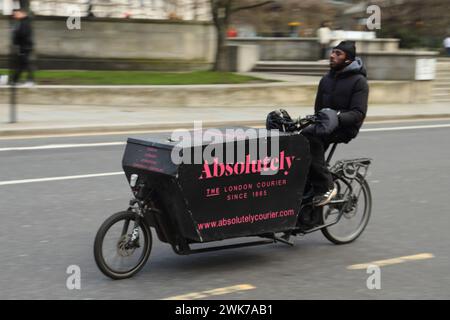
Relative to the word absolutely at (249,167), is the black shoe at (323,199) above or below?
A: below

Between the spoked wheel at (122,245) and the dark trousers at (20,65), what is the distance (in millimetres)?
10634

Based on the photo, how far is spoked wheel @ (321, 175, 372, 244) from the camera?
692cm

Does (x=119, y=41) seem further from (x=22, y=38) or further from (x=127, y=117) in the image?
(x=127, y=117)

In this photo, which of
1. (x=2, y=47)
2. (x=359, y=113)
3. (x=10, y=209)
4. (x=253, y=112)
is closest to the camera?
(x=359, y=113)

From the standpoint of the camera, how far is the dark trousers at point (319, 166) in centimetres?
637

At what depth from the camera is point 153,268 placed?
19.8 ft

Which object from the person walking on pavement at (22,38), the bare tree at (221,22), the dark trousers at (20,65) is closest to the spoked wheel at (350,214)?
the dark trousers at (20,65)

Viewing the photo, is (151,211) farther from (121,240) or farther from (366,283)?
(366,283)

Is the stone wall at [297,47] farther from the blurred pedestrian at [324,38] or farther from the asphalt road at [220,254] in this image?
the asphalt road at [220,254]

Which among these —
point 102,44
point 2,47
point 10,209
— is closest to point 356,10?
point 102,44

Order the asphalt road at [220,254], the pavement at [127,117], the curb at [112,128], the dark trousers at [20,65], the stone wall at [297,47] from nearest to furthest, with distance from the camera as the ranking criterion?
1. the asphalt road at [220,254]
2. the curb at [112,128]
3. the pavement at [127,117]
4. the dark trousers at [20,65]
5. the stone wall at [297,47]

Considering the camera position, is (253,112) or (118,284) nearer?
(118,284)

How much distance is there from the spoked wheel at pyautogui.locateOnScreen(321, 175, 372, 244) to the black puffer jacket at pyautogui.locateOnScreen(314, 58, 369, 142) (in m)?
0.63
